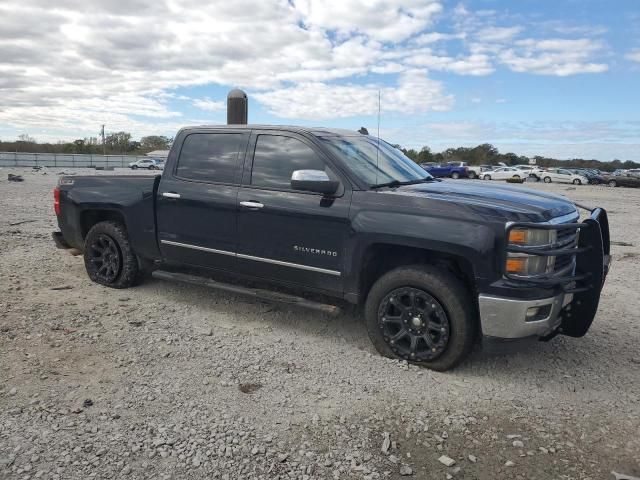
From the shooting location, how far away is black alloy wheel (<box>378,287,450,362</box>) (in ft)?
12.9

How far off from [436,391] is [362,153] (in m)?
2.23

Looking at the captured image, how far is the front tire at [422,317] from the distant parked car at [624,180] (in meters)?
40.4

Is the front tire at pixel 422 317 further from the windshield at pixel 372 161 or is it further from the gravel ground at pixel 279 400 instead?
the windshield at pixel 372 161

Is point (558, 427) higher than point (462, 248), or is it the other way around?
point (462, 248)

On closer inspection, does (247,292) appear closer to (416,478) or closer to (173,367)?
(173,367)

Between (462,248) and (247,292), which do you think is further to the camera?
(247,292)

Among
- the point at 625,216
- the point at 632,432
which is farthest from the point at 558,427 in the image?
the point at 625,216

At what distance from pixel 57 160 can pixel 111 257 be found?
2116 inches

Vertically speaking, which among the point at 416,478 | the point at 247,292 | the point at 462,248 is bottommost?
the point at 416,478

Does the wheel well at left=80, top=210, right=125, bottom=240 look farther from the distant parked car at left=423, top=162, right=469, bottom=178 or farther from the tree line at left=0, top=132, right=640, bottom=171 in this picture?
the tree line at left=0, top=132, right=640, bottom=171

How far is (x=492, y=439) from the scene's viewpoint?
3168 millimetres

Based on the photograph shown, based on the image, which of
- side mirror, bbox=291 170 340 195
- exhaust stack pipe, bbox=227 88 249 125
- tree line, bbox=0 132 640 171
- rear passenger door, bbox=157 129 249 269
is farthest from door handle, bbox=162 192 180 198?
tree line, bbox=0 132 640 171

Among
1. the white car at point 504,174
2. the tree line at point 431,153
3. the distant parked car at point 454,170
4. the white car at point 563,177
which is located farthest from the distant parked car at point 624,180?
the tree line at point 431,153

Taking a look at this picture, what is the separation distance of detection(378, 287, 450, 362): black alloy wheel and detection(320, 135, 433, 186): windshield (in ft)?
3.34
